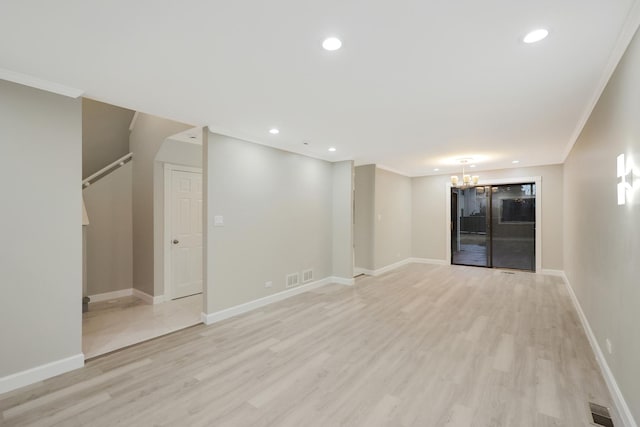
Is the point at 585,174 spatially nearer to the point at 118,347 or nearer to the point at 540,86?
the point at 540,86

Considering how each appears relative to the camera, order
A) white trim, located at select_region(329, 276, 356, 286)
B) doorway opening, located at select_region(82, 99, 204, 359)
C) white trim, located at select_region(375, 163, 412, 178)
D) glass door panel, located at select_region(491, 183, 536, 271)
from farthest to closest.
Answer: glass door panel, located at select_region(491, 183, 536, 271), white trim, located at select_region(375, 163, 412, 178), white trim, located at select_region(329, 276, 356, 286), doorway opening, located at select_region(82, 99, 204, 359)

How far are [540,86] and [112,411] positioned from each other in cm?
435

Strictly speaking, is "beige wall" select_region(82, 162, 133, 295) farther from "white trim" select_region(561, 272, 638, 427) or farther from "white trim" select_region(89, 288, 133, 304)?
"white trim" select_region(561, 272, 638, 427)

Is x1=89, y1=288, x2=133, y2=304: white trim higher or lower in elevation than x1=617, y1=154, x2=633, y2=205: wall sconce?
lower

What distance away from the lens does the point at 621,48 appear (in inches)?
76.5

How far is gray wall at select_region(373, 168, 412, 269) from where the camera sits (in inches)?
270

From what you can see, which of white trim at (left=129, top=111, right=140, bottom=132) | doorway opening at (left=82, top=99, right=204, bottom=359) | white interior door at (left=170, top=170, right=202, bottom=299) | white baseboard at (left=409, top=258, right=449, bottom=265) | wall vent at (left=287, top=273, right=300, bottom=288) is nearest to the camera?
doorway opening at (left=82, top=99, right=204, bottom=359)

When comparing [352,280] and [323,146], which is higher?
[323,146]

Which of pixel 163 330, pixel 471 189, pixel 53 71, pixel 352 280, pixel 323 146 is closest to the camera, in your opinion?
pixel 53 71

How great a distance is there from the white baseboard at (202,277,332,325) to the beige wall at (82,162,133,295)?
2262 millimetres

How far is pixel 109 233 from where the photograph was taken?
4.86 metres

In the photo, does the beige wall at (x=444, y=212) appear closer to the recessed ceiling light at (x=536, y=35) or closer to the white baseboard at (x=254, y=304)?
the white baseboard at (x=254, y=304)

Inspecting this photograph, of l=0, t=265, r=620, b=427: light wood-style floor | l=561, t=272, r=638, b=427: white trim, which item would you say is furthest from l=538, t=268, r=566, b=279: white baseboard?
l=561, t=272, r=638, b=427: white trim

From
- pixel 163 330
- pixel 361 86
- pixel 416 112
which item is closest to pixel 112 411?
pixel 163 330
